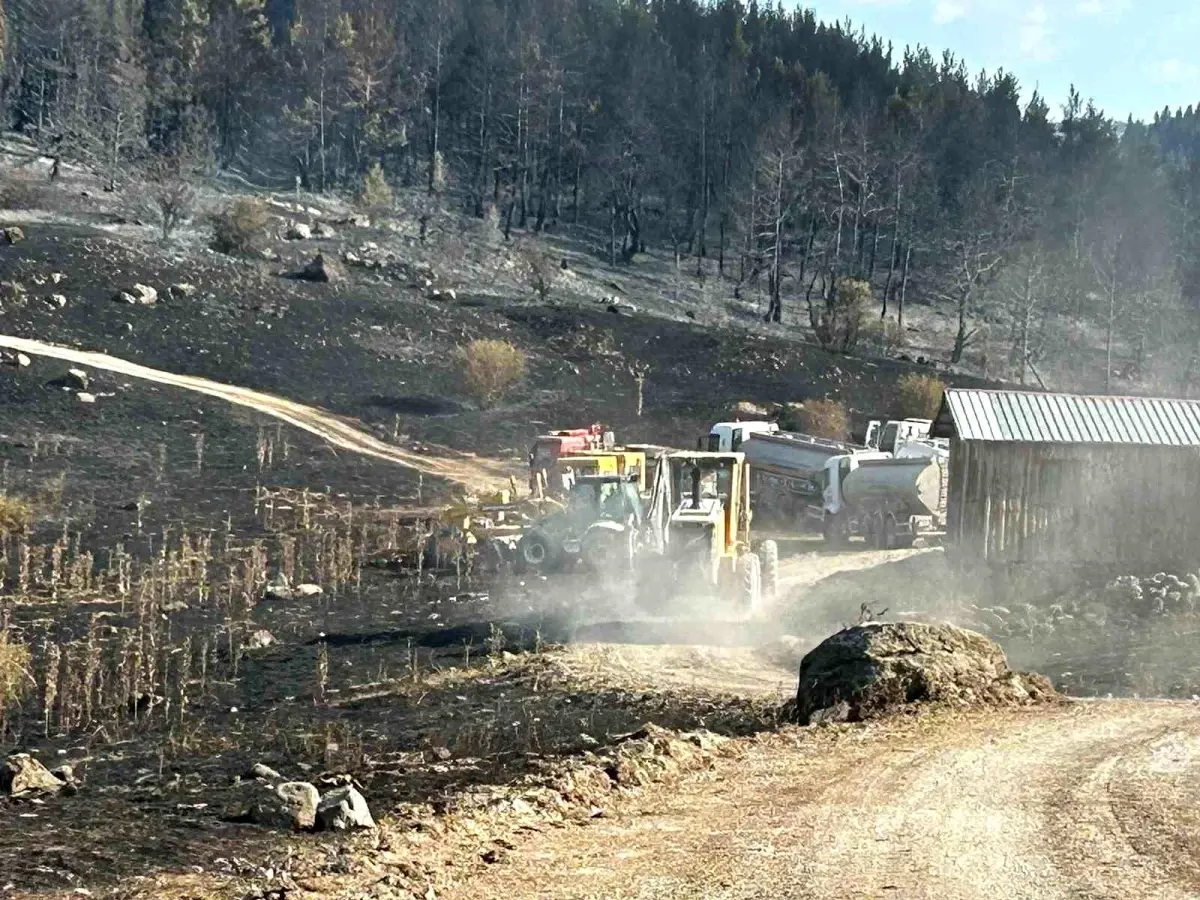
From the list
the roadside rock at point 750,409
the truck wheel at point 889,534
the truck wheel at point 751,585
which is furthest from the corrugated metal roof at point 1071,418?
the roadside rock at point 750,409

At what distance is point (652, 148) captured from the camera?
92.1 m

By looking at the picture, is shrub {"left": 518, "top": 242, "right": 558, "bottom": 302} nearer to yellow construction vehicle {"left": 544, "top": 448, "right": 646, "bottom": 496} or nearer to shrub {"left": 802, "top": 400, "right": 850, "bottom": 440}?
shrub {"left": 802, "top": 400, "right": 850, "bottom": 440}

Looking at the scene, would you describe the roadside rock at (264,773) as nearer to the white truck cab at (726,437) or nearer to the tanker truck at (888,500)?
the tanker truck at (888,500)

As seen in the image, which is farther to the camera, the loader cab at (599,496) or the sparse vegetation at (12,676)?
the loader cab at (599,496)

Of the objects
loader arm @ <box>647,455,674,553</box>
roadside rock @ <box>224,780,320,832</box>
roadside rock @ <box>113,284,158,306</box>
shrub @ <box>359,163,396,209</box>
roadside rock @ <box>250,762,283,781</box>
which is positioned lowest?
roadside rock @ <box>250,762,283,781</box>

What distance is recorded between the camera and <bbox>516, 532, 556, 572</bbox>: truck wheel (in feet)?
88.6

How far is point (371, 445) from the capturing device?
142 feet

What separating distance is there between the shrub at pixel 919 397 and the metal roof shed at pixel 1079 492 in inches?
993

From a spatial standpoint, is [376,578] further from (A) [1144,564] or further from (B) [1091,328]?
(B) [1091,328]

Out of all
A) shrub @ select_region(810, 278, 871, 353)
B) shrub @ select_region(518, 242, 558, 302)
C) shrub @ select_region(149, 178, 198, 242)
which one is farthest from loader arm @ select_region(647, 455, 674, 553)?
shrub @ select_region(149, 178, 198, 242)

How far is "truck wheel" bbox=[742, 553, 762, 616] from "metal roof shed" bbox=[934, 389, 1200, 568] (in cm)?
504

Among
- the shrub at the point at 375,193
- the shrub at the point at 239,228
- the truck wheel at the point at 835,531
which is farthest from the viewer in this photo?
the shrub at the point at 375,193

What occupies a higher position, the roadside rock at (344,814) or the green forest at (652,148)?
the green forest at (652,148)

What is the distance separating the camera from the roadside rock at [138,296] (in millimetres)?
51938
